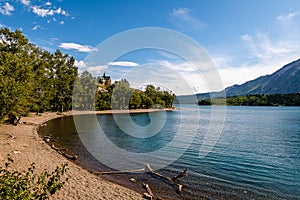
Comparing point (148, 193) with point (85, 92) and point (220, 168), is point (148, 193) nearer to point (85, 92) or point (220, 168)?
point (220, 168)

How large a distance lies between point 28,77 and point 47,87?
103 feet

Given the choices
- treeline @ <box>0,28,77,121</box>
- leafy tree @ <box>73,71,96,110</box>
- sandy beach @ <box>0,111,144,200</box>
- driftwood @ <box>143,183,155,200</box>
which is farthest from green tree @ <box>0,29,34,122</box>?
leafy tree @ <box>73,71,96,110</box>

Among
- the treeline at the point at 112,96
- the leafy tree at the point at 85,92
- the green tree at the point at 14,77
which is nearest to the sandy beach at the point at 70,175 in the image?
the green tree at the point at 14,77

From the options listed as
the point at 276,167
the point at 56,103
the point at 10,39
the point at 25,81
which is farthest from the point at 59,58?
the point at 276,167

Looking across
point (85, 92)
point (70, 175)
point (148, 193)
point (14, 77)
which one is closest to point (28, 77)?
point (14, 77)

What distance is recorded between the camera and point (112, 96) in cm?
12031

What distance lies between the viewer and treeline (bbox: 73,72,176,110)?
10344 centimetres

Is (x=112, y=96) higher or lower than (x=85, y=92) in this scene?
lower

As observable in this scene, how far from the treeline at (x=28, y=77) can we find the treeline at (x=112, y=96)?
7.61m

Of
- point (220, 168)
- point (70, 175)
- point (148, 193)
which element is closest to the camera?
point (148, 193)

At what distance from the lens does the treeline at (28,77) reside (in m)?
29.2

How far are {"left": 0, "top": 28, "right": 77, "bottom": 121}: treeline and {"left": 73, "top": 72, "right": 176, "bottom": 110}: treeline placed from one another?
7611 millimetres

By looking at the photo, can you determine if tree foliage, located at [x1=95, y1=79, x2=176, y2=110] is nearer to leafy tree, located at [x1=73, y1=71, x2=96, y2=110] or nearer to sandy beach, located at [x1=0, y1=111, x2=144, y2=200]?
leafy tree, located at [x1=73, y1=71, x2=96, y2=110]

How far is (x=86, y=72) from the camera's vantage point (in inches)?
4070
